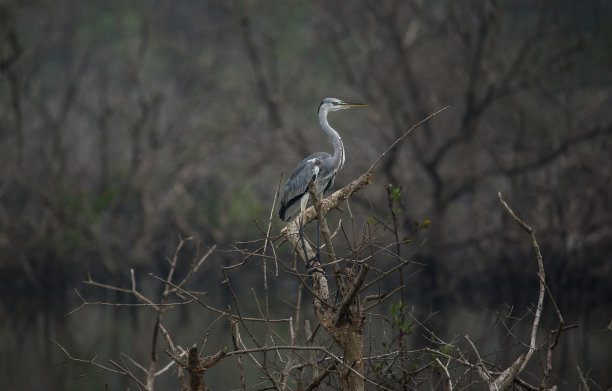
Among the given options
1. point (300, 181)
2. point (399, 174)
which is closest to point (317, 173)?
point (300, 181)

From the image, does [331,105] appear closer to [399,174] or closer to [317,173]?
[317,173]

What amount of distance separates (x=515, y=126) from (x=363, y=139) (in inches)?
168

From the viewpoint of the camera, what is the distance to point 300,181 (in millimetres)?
5965

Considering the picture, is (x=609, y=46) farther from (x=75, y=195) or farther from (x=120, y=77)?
(x=120, y=77)

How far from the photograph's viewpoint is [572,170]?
41.5ft

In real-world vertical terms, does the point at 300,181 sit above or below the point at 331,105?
below

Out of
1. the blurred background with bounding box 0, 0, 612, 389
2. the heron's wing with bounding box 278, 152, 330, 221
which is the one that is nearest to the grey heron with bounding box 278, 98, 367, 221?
the heron's wing with bounding box 278, 152, 330, 221

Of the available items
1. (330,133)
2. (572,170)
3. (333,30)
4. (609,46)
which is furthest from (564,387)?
(609,46)

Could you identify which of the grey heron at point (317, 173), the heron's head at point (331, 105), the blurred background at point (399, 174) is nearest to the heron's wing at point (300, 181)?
the grey heron at point (317, 173)

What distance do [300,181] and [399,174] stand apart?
7722 mm

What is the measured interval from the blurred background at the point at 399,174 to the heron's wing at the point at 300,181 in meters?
4.99

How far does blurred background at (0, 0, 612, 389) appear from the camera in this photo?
1227 centimetres

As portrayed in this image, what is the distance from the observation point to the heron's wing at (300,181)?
589 centimetres

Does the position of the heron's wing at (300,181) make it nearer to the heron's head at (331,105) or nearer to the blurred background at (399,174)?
the heron's head at (331,105)
